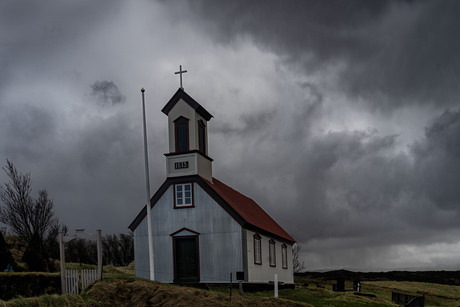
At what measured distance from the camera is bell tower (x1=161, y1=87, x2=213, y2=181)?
33875 mm

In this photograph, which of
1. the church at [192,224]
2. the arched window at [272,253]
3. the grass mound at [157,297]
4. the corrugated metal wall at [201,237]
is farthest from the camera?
the arched window at [272,253]

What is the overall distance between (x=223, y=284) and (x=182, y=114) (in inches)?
441

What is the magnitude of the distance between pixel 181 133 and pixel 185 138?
0.47 metres

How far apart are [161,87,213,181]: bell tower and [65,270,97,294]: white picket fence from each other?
40.0 feet

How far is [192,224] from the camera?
33312mm

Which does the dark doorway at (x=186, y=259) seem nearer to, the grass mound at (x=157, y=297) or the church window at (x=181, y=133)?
the church window at (x=181, y=133)

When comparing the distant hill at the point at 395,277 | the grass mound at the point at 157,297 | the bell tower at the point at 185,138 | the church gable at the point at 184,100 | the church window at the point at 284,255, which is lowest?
the distant hill at the point at 395,277

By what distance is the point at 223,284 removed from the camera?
3106cm

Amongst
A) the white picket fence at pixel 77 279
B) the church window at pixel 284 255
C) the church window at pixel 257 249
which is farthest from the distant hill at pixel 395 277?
the white picket fence at pixel 77 279

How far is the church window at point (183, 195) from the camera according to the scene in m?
33.6

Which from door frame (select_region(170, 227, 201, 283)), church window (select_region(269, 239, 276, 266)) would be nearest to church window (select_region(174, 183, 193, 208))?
door frame (select_region(170, 227, 201, 283))

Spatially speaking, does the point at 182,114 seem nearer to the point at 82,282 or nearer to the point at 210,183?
the point at 210,183

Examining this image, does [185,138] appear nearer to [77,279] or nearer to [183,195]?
[183,195]

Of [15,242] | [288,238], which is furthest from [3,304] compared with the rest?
[288,238]
